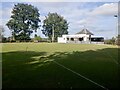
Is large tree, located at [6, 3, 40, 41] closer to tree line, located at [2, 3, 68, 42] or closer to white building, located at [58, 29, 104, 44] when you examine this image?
tree line, located at [2, 3, 68, 42]

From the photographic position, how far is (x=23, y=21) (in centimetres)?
8975

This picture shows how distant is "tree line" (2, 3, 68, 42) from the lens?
3417 inches

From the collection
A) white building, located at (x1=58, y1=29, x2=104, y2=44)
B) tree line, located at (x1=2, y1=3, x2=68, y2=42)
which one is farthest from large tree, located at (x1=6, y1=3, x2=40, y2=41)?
white building, located at (x1=58, y1=29, x2=104, y2=44)

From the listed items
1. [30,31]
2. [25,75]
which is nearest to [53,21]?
[30,31]

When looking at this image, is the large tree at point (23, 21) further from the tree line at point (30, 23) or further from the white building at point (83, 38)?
the white building at point (83, 38)

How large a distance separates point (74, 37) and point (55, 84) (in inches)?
3159

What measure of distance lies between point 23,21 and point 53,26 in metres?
13.8

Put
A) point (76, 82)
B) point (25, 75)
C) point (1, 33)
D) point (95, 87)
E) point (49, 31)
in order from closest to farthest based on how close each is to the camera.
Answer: point (95, 87), point (76, 82), point (25, 75), point (1, 33), point (49, 31)

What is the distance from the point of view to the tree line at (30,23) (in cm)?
8679

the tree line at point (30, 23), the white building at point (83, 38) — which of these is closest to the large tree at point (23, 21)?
the tree line at point (30, 23)

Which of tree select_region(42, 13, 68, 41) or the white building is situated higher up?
tree select_region(42, 13, 68, 41)

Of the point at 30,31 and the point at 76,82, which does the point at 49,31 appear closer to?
the point at 30,31

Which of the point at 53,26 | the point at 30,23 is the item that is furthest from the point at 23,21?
the point at 53,26

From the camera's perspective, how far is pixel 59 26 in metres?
99.8
